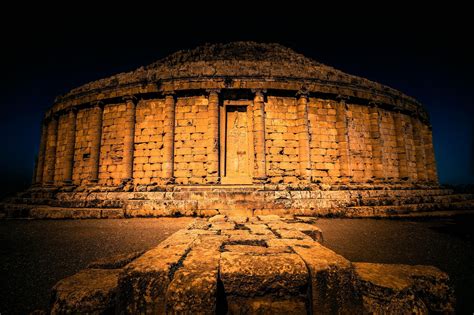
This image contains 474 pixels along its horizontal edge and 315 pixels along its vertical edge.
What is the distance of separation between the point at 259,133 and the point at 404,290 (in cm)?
832

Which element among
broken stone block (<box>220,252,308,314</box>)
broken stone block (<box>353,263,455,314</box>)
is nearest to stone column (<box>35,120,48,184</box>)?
broken stone block (<box>220,252,308,314</box>)

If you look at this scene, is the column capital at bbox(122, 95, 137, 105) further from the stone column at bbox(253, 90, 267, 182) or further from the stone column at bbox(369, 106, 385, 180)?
the stone column at bbox(369, 106, 385, 180)

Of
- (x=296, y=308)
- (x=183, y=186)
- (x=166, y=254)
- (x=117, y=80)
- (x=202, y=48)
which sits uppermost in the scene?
(x=202, y=48)

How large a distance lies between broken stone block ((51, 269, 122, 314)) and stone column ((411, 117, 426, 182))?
1657 cm

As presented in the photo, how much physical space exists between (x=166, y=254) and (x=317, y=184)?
8536mm

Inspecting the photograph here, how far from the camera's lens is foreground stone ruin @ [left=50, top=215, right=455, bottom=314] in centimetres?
167

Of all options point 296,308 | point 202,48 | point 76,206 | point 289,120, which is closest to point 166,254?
point 296,308

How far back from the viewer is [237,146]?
10.2 m

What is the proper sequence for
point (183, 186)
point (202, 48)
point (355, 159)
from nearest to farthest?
point (183, 186) → point (355, 159) → point (202, 48)

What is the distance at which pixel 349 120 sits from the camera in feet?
37.3

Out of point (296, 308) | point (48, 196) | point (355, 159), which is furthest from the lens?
point (355, 159)

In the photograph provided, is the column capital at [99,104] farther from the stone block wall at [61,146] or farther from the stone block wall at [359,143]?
the stone block wall at [359,143]

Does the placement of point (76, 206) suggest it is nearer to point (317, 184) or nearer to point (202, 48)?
point (317, 184)

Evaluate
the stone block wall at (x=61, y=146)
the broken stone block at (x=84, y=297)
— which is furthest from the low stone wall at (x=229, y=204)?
the broken stone block at (x=84, y=297)
